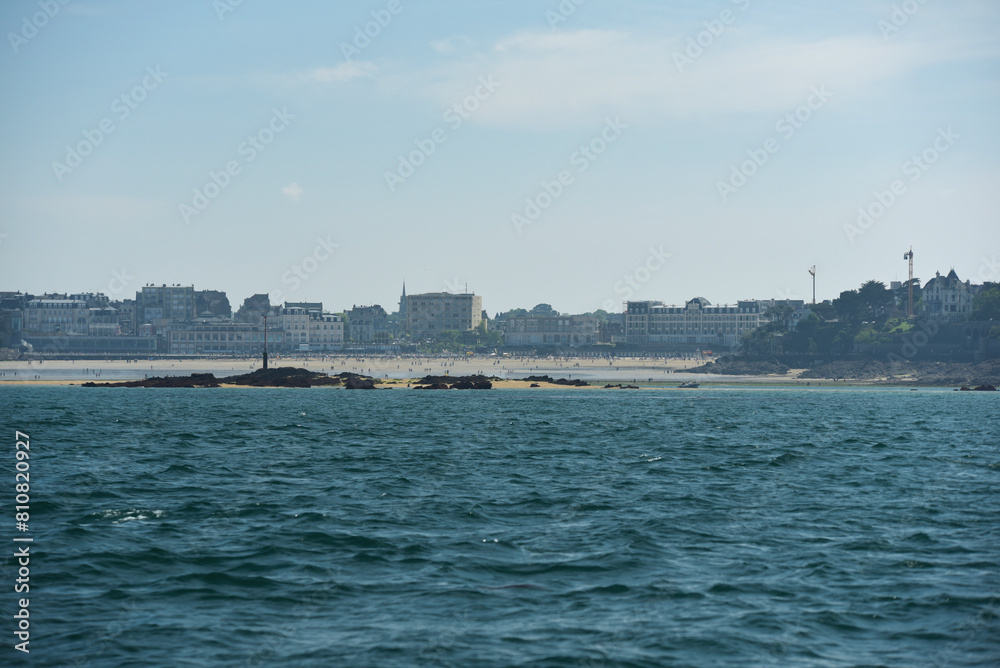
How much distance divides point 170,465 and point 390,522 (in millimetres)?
15878

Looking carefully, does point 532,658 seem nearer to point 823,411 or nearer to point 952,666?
point 952,666

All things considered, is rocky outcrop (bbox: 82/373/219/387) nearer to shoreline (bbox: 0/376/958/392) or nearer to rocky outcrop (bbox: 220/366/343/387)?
shoreline (bbox: 0/376/958/392)

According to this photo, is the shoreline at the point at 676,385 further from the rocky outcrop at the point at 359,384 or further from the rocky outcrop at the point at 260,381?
the rocky outcrop at the point at 359,384

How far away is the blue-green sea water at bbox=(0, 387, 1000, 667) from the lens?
14.9m

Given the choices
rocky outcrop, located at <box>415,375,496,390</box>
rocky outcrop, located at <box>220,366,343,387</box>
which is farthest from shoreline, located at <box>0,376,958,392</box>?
rocky outcrop, located at <box>415,375,496,390</box>

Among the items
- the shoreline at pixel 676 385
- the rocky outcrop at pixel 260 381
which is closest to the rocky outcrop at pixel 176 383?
the rocky outcrop at pixel 260 381

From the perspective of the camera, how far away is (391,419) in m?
68.6

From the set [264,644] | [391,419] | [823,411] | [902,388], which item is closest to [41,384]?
[391,419]

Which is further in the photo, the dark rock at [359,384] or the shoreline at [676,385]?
the shoreline at [676,385]

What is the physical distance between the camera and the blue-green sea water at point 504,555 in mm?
14867

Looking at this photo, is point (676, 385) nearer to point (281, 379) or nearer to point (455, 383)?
point (455, 383)

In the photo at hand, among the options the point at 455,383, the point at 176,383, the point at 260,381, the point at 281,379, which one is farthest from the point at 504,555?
the point at 176,383

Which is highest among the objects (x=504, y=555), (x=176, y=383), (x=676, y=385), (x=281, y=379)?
(x=281, y=379)

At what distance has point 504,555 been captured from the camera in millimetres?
21031
